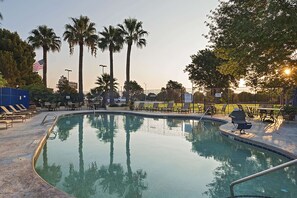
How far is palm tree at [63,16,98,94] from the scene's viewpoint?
30.9 meters

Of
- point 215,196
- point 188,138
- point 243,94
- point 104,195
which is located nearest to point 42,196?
point 104,195

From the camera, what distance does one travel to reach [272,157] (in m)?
7.82

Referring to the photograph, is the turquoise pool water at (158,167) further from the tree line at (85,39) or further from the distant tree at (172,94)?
the tree line at (85,39)

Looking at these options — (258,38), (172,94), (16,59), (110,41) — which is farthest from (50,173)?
(16,59)

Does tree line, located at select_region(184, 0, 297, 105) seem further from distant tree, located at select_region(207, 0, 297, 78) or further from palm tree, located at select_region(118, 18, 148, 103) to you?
palm tree, located at select_region(118, 18, 148, 103)

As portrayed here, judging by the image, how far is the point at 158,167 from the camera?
7.34 metres

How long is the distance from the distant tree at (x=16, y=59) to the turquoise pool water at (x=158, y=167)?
1015 inches

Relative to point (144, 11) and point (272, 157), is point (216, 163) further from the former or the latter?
point (144, 11)

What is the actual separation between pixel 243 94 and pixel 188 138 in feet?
45.5

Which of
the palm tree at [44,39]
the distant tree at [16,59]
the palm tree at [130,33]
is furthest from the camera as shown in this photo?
the distant tree at [16,59]

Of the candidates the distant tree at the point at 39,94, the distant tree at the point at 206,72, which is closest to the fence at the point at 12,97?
the distant tree at the point at 39,94

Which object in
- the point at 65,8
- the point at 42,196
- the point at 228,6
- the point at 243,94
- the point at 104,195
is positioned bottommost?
the point at 104,195

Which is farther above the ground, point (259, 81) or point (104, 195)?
point (259, 81)

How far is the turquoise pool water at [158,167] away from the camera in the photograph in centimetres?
551
